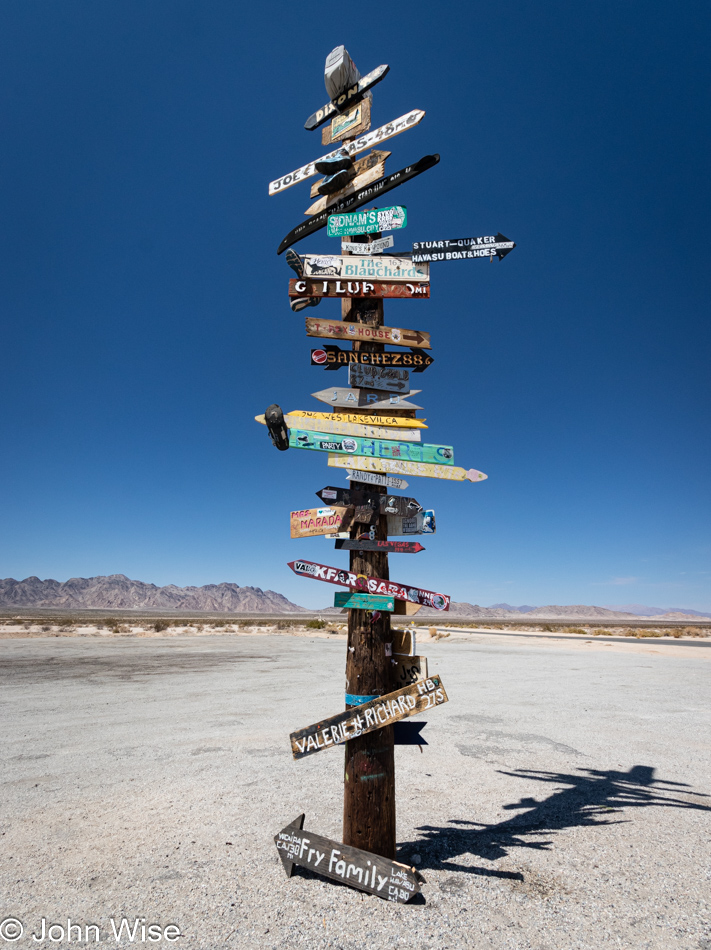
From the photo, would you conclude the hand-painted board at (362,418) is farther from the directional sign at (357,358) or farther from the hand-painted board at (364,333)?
the hand-painted board at (364,333)

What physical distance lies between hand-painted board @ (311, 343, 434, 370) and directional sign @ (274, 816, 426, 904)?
12.0ft

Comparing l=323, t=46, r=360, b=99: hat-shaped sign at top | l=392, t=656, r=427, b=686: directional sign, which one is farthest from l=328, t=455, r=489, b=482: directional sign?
l=323, t=46, r=360, b=99: hat-shaped sign at top

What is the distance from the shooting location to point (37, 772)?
6.32 meters

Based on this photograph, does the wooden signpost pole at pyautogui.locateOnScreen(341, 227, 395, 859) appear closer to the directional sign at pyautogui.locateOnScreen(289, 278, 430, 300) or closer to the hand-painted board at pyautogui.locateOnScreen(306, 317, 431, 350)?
the hand-painted board at pyautogui.locateOnScreen(306, 317, 431, 350)

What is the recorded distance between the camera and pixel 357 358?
14.5 ft

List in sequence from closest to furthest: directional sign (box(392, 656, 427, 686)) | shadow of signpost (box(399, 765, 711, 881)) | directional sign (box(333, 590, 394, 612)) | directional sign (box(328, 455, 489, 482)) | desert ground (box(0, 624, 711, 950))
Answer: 1. desert ground (box(0, 624, 711, 950))
2. directional sign (box(333, 590, 394, 612))
3. directional sign (box(392, 656, 427, 686))
4. directional sign (box(328, 455, 489, 482))
5. shadow of signpost (box(399, 765, 711, 881))

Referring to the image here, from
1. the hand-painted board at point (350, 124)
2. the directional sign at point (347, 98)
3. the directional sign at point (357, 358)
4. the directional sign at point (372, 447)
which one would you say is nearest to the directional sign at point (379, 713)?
the directional sign at point (372, 447)

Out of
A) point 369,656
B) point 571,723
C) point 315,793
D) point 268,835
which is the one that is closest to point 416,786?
point 315,793

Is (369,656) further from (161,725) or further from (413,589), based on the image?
(161,725)

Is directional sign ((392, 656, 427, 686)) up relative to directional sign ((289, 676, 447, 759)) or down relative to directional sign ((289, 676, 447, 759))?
up

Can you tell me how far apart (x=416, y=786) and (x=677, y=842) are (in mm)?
2594

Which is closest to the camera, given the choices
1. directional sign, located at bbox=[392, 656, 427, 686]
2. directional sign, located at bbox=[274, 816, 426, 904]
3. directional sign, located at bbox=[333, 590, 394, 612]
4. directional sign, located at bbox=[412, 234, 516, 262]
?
directional sign, located at bbox=[274, 816, 426, 904]

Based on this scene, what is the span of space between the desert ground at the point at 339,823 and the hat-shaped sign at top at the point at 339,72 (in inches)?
268

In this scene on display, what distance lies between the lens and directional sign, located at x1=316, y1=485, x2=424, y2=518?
158 inches
